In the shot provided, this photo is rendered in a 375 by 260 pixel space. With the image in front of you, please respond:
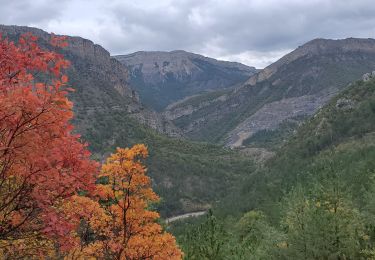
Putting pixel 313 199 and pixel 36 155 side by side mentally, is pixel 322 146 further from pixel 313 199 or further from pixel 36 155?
pixel 36 155

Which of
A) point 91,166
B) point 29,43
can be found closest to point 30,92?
point 29,43

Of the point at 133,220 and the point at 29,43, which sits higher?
the point at 29,43

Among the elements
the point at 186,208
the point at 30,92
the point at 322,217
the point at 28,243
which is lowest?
the point at 186,208

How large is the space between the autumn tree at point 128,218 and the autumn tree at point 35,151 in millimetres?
9507

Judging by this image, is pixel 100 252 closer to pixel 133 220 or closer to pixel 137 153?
pixel 133 220

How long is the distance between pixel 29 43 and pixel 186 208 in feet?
544

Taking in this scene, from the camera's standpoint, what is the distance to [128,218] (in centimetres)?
2292

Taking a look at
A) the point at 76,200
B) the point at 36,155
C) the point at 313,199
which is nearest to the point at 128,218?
the point at 76,200

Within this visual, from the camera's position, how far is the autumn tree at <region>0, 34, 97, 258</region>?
9930 mm

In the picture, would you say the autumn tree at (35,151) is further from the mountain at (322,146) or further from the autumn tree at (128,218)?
the mountain at (322,146)

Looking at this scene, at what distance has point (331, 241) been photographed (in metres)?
29.2

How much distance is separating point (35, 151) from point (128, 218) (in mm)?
13457

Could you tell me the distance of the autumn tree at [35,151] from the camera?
9.93 metres

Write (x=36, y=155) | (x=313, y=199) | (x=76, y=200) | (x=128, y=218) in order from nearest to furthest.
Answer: (x=36, y=155) < (x=76, y=200) < (x=128, y=218) < (x=313, y=199)
